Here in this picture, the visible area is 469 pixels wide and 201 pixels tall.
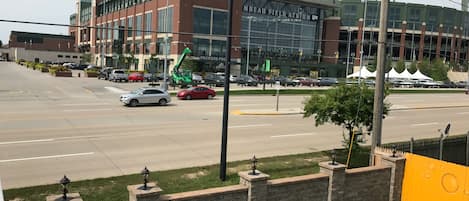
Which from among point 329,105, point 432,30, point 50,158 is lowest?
point 50,158

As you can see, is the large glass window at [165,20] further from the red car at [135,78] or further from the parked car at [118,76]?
the parked car at [118,76]

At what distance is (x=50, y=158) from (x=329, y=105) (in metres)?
9.92

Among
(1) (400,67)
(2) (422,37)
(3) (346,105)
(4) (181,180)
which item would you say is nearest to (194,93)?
(3) (346,105)

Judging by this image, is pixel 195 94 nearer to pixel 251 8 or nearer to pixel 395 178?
pixel 395 178

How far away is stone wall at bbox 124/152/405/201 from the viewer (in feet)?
27.3

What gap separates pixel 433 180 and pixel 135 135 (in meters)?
13.0

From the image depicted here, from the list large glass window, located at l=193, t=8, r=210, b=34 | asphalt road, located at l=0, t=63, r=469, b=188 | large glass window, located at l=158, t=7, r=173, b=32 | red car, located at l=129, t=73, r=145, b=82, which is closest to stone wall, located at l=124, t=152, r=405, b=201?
asphalt road, located at l=0, t=63, r=469, b=188

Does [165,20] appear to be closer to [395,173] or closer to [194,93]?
[194,93]

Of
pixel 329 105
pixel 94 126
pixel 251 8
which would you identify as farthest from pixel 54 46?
pixel 329 105

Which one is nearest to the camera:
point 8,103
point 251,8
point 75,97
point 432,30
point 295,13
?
point 8,103

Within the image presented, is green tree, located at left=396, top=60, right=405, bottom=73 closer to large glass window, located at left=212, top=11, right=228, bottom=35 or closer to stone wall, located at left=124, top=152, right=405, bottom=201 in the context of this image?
large glass window, located at left=212, top=11, right=228, bottom=35

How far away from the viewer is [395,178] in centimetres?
1105

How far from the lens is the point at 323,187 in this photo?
9.79m

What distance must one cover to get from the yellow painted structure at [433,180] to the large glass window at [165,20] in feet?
232
